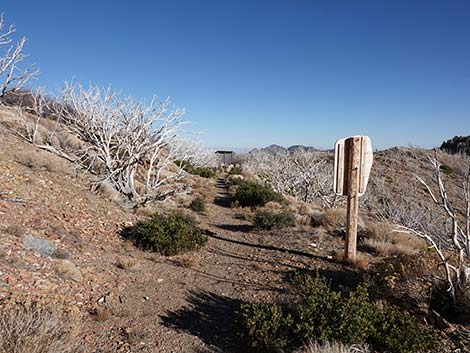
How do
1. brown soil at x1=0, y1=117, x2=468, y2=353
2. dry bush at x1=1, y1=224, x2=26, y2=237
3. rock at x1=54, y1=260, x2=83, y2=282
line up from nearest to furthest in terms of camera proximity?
brown soil at x1=0, y1=117, x2=468, y2=353, rock at x1=54, y1=260, x2=83, y2=282, dry bush at x1=1, y1=224, x2=26, y2=237

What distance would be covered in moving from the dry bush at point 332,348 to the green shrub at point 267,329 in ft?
1.00

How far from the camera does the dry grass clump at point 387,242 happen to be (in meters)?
7.61

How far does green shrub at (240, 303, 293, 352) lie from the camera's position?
147 inches

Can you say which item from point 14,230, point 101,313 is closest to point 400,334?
point 101,313

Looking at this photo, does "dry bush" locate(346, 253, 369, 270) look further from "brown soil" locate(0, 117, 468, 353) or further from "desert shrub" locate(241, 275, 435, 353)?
"desert shrub" locate(241, 275, 435, 353)

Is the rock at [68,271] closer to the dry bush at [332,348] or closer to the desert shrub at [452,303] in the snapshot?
the dry bush at [332,348]

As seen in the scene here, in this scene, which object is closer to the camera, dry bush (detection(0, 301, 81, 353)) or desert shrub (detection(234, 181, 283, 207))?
dry bush (detection(0, 301, 81, 353))

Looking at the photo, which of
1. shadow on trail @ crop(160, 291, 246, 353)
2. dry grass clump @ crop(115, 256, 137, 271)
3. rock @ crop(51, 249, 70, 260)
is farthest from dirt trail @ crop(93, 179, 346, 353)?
rock @ crop(51, 249, 70, 260)

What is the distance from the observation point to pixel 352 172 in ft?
21.4

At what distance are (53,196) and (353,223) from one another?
7.26 m

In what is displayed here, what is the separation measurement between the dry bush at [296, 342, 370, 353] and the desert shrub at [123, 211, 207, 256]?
14.6ft

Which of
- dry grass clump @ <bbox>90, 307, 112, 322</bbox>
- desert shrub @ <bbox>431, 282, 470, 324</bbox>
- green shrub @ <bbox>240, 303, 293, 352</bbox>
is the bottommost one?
dry grass clump @ <bbox>90, 307, 112, 322</bbox>

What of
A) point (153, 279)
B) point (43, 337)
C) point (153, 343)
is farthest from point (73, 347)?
point (153, 279)

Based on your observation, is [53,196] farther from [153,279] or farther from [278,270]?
[278,270]
